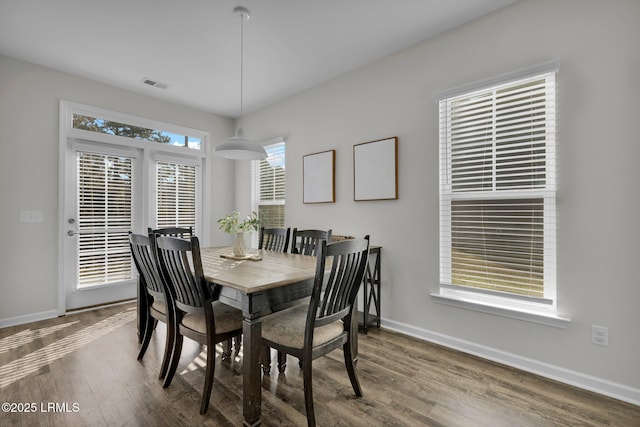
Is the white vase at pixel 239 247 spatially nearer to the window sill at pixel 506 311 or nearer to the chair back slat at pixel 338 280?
the chair back slat at pixel 338 280

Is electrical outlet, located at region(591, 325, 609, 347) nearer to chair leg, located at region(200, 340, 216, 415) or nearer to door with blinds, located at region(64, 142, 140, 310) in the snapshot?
chair leg, located at region(200, 340, 216, 415)

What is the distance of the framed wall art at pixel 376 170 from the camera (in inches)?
117

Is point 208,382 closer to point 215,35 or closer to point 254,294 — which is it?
point 254,294

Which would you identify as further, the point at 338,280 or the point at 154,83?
the point at 154,83

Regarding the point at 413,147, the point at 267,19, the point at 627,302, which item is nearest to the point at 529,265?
the point at 627,302

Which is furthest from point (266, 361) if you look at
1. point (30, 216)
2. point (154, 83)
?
point (154, 83)

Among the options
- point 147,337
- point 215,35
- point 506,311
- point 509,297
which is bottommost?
point 147,337

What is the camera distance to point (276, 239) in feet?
10.4

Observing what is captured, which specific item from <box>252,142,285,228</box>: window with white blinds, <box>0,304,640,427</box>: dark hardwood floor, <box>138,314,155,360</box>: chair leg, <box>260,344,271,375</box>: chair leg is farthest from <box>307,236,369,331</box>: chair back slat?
<box>252,142,285,228</box>: window with white blinds

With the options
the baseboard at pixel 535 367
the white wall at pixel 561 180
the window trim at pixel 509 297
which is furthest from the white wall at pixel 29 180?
the window trim at pixel 509 297

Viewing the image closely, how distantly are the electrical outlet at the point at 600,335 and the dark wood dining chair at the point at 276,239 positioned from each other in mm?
2380

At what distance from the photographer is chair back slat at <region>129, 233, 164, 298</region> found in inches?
80.1

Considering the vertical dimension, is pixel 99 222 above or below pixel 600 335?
above

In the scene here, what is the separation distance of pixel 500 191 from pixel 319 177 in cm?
194
